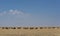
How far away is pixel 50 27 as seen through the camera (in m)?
39.7

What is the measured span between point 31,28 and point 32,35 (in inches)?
336

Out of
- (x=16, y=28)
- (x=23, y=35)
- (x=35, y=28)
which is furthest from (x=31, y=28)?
(x=23, y=35)

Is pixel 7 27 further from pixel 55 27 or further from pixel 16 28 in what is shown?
pixel 55 27

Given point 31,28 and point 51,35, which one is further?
point 31,28

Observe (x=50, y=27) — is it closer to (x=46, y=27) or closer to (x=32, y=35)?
(x=46, y=27)

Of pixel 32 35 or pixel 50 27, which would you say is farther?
pixel 50 27

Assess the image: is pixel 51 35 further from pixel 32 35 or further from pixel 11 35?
pixel 11 35

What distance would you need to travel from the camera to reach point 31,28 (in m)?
39.0

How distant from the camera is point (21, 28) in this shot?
38469 mm

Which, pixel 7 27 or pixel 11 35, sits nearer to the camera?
pixel 11 35

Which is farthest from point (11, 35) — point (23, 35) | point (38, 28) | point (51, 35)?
point (38, 28)

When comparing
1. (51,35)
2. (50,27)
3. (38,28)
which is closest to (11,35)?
(51,35)

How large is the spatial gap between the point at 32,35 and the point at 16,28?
8.93m

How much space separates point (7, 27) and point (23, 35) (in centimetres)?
1098
